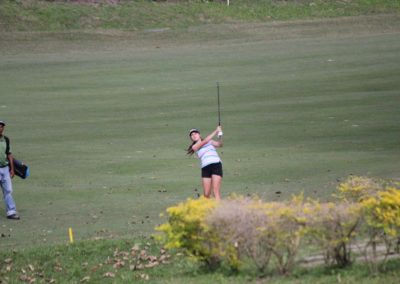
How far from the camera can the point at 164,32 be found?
6159 cm

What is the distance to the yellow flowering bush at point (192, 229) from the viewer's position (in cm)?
1500

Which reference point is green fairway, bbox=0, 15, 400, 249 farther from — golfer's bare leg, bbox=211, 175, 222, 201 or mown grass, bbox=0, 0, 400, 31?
mown grass, bbox=0, 0, 400, 31

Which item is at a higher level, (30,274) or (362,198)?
(362,198)

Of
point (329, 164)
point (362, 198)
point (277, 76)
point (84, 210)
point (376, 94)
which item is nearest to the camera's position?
point (362, 198)

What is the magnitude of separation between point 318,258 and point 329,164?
37.8 feet

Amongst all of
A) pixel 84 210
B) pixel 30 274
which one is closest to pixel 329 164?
pixel 84 210

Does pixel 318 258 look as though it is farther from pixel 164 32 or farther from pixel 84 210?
pixel 164 32

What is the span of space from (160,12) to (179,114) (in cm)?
2964

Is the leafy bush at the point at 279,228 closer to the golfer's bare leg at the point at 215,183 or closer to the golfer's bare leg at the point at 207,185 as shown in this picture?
the golfer's bare leg at the point at 215,183

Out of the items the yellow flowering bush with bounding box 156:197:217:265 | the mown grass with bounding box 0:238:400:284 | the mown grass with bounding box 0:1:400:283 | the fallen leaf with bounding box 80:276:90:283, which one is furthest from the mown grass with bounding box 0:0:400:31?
the yellow flowering bush with bounding box 156:197:217:265

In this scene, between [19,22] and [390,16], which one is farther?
[390,16]

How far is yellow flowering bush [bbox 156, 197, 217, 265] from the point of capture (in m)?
15.0

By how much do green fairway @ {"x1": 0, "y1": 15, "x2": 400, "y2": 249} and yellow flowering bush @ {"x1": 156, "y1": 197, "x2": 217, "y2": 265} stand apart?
4.90 metres

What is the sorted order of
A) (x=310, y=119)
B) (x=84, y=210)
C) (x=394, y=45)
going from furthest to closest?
1. (x=394, y=45)
2. (x=310, y=119)
3. (x=84, y=210)
